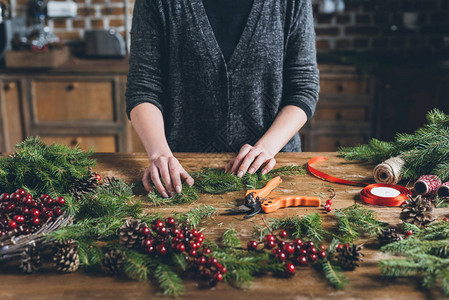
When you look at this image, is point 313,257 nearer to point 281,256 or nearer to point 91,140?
point 281,256

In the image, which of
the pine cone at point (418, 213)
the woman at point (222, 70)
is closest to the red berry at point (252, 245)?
the pine cone at point (418, 213)

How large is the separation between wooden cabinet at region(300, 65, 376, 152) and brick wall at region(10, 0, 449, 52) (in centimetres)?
51

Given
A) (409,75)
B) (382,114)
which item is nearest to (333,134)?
(382,114)

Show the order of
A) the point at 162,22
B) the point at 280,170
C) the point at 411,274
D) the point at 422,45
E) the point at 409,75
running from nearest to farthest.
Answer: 1. the point at 411,274
2. the point at 280,170
3. the point at 162,22
4. the point at 409,75
5. the point at 422,45

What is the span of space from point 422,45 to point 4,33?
2814 millimetres

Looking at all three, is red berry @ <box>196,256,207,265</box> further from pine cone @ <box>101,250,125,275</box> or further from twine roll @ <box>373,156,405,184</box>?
twine roll @ <box>373,156,405,184</box>

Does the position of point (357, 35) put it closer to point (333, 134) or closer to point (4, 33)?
point (333, 134)

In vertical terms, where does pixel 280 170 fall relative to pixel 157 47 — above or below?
below

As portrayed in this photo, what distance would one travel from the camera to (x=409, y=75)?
2576mm

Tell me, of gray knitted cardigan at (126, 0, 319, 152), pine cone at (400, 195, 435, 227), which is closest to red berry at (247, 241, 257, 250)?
pine cone at (400, 195, 435, 227)

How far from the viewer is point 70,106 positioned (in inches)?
106

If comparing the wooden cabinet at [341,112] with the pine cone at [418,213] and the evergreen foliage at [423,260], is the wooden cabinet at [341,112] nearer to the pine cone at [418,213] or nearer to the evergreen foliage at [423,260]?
the pine cone at [418,213]

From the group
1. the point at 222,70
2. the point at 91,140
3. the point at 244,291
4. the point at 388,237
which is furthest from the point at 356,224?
the point at 91,140

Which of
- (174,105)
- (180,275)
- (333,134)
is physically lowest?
(333,134)
